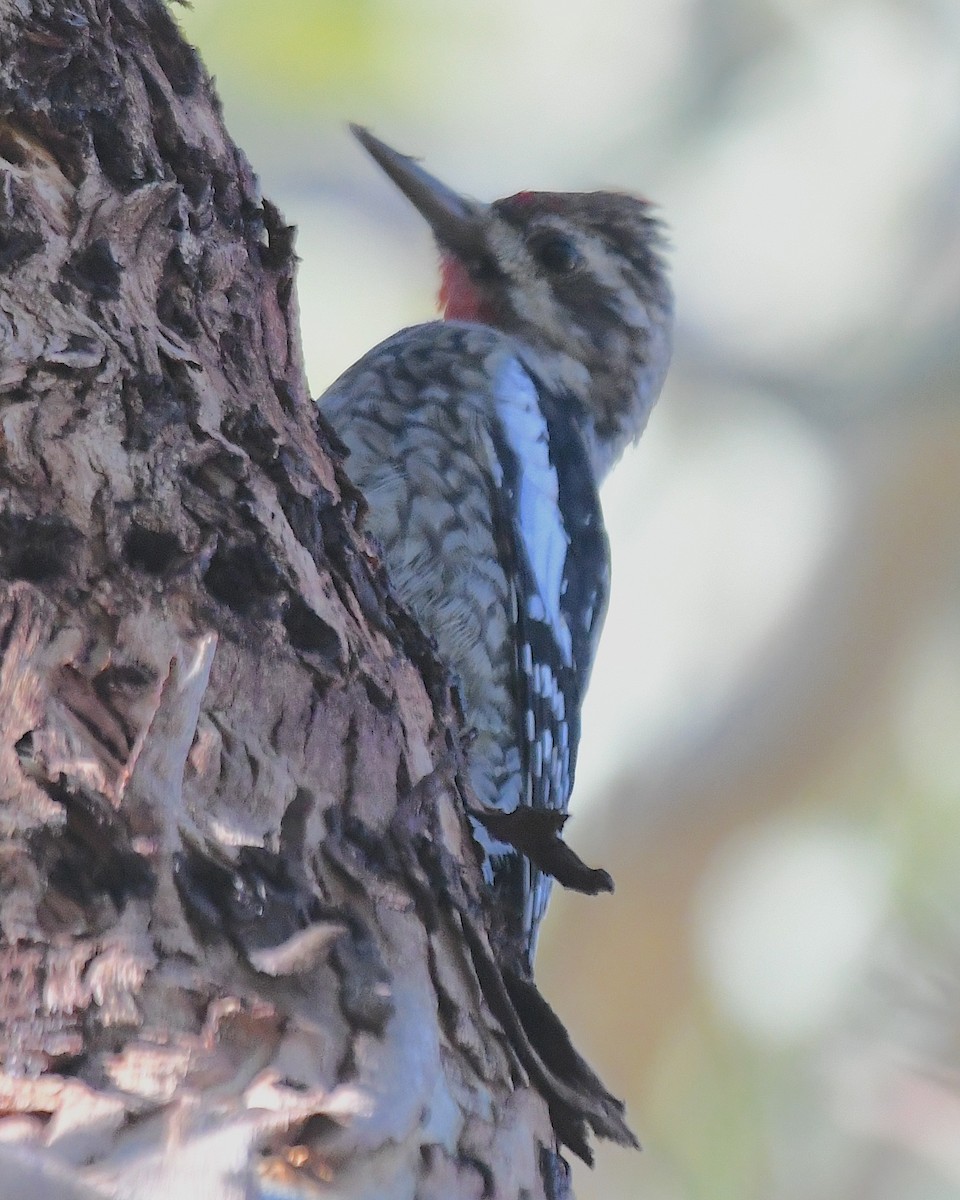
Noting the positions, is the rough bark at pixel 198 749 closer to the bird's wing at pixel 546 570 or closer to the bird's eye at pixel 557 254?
the bird's wing at pixel 546 570

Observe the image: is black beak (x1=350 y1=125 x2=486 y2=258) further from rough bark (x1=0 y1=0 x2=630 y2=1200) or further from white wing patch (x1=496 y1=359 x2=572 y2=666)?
rough bark (x1=0 y1=0 x2=630 y2=1200)

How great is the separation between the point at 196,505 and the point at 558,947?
9.28 ft

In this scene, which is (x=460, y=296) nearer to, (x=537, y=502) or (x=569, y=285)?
(x=569, y=285)

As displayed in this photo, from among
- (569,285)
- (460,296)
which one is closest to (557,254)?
(569,285)

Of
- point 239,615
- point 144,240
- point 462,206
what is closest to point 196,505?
point 239,615

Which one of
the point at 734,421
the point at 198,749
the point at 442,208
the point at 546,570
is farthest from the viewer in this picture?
the point at 734,421

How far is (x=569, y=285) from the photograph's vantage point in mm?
3377

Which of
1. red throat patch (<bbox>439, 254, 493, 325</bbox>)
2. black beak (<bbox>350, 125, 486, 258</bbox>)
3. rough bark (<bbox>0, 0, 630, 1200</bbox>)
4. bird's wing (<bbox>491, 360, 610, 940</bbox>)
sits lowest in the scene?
rough bark (<bbox>0, 0, 630, 1200</bbox>)

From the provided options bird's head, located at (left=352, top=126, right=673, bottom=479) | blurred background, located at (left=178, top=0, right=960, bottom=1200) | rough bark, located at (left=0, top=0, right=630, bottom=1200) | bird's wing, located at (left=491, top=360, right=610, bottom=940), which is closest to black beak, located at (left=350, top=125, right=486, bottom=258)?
bird's head, located at (left=352, top=126, right=673, bottom=479)

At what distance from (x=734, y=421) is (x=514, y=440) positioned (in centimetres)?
139

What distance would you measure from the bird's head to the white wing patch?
444mm

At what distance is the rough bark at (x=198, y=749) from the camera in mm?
863

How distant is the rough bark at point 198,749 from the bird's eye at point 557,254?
1.88m

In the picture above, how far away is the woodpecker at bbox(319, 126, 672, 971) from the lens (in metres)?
2.50
